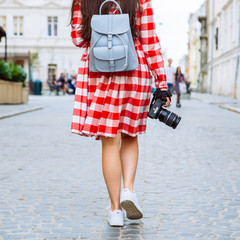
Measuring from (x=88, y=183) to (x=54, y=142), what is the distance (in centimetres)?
362

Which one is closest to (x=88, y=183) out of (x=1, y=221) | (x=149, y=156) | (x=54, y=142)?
(x=1, y=221)

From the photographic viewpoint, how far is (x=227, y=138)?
942 cm

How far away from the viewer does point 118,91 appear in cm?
351

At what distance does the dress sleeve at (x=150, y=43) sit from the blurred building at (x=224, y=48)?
2845 cm

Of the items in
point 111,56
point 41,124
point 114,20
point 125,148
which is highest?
point 114,20

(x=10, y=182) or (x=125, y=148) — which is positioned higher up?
(x=125, y=148)

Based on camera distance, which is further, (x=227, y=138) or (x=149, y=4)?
(x=227, y=138)

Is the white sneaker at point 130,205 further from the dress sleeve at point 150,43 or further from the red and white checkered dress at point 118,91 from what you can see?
the dress sleeve at point 150,43

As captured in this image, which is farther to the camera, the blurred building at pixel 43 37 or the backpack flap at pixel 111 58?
the blurred building at pixel 43 37

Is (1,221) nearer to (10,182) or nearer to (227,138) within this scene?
(10,182)

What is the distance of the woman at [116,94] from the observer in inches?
137

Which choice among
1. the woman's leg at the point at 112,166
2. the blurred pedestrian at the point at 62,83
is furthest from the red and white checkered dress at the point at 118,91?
the blurred pedestrian at the point at 62,83

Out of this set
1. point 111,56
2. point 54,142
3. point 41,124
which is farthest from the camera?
point 41,124

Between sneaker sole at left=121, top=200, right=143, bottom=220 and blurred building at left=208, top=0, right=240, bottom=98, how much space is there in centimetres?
2860
